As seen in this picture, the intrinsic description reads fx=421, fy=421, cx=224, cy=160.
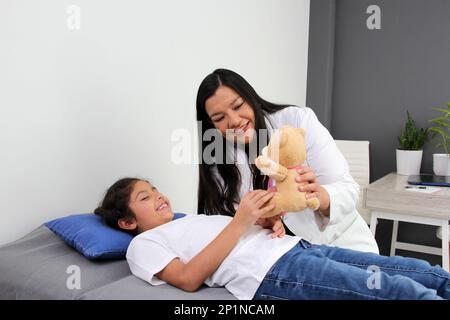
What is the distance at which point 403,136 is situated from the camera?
286cm

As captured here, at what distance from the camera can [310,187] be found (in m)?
1.13

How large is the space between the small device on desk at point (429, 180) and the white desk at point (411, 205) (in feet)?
0.21

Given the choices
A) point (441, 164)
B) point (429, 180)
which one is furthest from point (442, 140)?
point (429, 180)

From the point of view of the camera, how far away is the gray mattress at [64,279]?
3.29 ft

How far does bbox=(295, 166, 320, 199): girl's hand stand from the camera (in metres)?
1.09

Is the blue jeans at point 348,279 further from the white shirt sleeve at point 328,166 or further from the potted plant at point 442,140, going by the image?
the potted plant at point 442,140

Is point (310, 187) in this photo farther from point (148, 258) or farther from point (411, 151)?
point (411, 151)

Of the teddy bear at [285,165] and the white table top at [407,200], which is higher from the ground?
the teddy bear at [285,165]

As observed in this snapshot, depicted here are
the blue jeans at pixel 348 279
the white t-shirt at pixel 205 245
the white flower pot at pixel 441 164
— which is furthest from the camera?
the white flower pot at pixel 441 164

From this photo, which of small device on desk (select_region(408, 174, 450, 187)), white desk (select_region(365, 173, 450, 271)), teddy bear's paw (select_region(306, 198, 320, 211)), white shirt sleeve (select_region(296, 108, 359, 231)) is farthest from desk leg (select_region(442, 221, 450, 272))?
teddy bear's paw (select_region(306, 198, 320, 211))

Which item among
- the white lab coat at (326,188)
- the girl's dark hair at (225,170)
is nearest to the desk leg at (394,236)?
the white lab coat at (326,188)

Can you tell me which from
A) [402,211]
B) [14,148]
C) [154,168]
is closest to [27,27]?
[14,148]

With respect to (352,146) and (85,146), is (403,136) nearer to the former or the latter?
(352,146)
